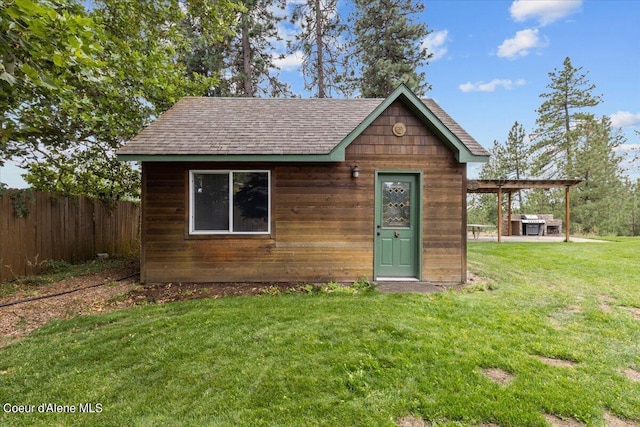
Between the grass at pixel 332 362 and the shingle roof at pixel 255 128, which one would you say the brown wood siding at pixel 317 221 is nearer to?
the shingle roof at pixel 255 128

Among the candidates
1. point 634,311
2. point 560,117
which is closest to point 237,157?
point 634,311

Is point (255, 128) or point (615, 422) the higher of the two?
point (255, 128)

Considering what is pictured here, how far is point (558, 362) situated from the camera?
324 centimetres

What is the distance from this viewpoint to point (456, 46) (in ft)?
49.8

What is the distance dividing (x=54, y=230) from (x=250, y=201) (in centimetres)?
504

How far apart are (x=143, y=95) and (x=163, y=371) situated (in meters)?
7.57

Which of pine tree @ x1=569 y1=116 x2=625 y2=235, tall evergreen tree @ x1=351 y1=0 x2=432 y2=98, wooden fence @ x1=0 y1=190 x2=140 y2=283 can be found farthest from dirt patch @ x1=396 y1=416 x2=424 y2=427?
pine tree @ x1=569 y1=116 x2=625 y2=235

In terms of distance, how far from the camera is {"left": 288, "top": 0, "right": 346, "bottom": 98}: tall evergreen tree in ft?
49.1

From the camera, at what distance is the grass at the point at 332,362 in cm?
246

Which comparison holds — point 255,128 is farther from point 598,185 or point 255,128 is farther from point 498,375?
point 598,185

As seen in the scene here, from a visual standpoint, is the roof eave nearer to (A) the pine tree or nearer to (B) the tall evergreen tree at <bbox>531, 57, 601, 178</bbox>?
(A) the pine tree

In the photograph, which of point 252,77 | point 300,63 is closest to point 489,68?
point 300,63

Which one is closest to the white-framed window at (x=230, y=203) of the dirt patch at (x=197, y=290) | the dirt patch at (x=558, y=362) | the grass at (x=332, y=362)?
the dirt patch at (x=197, y=290)

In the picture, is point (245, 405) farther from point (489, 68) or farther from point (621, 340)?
point (489, 68)
